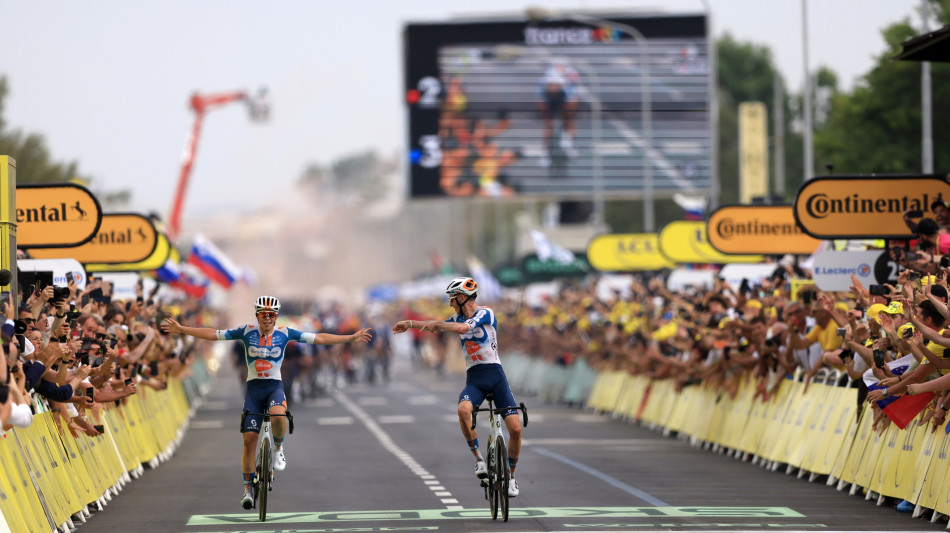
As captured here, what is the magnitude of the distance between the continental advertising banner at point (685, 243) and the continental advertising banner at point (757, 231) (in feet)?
19.8

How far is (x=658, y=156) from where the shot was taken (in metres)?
46.9

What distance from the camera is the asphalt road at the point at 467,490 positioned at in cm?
1396

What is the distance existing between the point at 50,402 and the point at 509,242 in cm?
12623

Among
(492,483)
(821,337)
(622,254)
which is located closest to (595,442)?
(821,337)

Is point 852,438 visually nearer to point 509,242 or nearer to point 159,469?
point 159,469

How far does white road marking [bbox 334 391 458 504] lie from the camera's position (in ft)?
58.6

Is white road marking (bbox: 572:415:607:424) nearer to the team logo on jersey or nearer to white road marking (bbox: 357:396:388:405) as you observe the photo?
white road marking (bbox: 357:396:388:405)

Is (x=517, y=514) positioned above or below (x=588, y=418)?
above

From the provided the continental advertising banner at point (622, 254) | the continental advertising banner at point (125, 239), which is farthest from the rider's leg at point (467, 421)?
the continental advertising banner at point (622, 254)

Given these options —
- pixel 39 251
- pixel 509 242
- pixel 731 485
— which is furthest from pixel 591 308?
pixel 509 242

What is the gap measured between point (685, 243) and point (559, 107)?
1446 cm

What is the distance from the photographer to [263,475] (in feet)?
47.8

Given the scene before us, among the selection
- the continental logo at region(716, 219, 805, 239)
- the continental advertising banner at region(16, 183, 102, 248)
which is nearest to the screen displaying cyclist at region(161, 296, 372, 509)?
the continental advertising banner at region(16, 183, 102, 248)

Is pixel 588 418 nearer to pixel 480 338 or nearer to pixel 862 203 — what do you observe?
pixel 862 203
